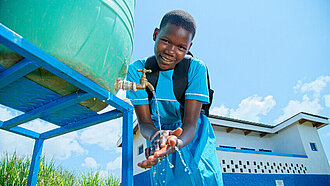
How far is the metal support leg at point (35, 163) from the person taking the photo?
7.44 feet

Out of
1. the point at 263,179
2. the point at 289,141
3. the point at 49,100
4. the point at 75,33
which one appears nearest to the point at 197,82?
the point at 75,33

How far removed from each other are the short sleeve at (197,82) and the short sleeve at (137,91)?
1.01ft

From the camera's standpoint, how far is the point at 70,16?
1307mm

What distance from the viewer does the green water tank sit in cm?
123

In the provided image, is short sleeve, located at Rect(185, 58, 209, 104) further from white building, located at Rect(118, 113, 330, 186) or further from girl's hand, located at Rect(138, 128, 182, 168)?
white building, located at Rect(118, 113, 330, 186)

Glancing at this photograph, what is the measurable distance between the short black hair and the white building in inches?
251

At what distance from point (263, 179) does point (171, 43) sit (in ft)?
25.6

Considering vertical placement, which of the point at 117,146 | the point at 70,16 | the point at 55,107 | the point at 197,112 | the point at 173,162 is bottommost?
the point at 173,162

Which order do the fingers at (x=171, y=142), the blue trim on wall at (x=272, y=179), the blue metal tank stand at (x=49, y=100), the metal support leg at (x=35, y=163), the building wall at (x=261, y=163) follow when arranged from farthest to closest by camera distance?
the building wall at (x=261, y=163) < the blue trim on wall at (x=272, y=179) < the metal support leg at (x=35, y=163) < the blue metal tank stand at (x=49, y=100) < the fingers at (x=171, y=142)

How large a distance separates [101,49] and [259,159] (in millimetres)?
7978

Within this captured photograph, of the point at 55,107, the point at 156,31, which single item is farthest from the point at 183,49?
the point at 55,107

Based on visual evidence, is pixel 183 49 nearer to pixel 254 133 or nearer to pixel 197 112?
pixel 197 112

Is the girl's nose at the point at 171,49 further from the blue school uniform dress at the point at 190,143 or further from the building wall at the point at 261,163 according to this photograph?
the building wall at the point at 261,163

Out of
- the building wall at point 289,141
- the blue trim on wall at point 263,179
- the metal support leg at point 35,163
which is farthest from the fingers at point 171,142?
the building wall at point 289,141
